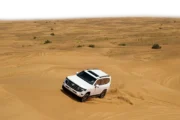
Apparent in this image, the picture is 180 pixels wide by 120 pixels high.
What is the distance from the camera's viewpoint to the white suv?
1395 cm

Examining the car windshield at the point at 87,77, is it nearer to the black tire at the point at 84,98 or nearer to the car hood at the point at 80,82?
the car hood at the point at 80,82

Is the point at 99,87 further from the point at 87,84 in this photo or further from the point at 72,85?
the point at 72,85

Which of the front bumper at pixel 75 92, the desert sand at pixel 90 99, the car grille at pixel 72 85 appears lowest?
the desert sand at pixel 90 99

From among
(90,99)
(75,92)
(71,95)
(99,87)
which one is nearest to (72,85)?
(75,92)

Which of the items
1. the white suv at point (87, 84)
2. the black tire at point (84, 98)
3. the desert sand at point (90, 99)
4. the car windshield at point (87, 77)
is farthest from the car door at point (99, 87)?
the black tire at point (84, 98)

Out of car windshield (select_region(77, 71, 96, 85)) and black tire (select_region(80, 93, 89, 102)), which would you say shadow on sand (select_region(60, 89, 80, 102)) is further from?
car windshield (select_region(77, 71, 96, 85))

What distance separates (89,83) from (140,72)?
30.7 ft

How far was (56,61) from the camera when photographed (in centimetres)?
2459

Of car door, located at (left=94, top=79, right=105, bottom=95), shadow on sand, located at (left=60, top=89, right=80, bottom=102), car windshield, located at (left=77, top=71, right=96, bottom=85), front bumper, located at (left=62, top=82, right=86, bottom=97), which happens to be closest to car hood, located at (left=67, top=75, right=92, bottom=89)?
car windshield, located at (left=77, top=71, right=96, bottom=85)

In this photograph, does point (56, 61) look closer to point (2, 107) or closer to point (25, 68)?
point (25, 68)

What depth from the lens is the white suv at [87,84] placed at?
1395cm
